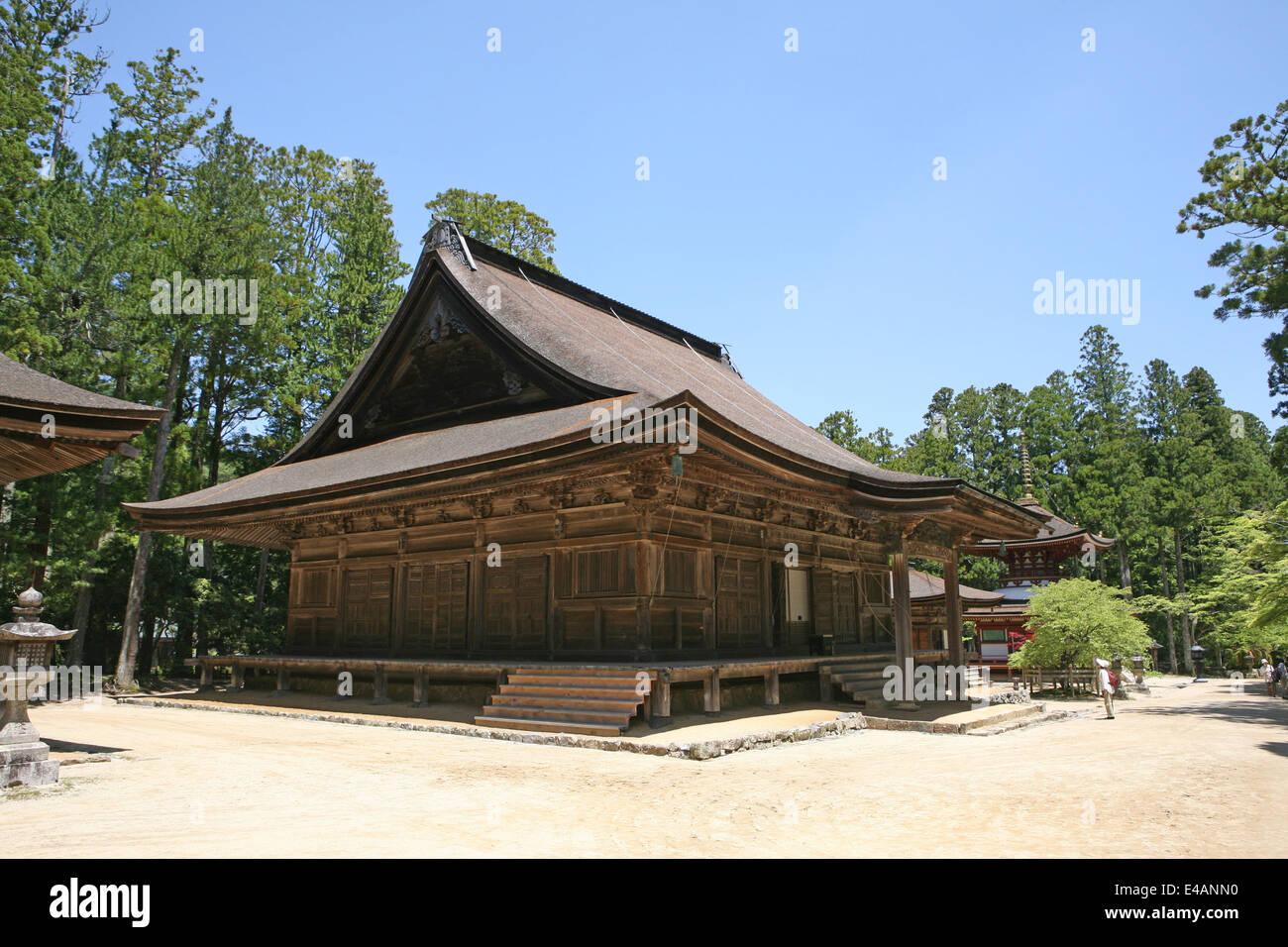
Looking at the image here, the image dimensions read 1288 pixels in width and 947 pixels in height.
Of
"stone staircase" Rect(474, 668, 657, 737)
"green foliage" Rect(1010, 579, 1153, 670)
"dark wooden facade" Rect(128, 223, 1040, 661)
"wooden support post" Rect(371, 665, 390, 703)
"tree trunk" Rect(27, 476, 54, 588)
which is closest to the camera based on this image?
"stone staircase" Rect(474, 668, 657, 737)

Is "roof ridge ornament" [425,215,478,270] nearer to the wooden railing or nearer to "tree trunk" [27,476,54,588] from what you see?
"tree trunk" [27,476,54,588]

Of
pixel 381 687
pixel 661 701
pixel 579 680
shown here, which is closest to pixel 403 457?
pixel 381 687

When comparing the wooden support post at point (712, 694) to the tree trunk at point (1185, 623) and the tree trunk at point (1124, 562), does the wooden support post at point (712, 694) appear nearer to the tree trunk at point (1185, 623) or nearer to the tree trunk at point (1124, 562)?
the tree trunk at point (1124, 562)

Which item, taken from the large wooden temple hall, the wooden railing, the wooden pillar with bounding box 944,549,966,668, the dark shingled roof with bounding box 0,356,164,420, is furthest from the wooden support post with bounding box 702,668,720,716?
the wooden railing

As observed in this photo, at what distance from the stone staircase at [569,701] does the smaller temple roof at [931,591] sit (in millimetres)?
14566

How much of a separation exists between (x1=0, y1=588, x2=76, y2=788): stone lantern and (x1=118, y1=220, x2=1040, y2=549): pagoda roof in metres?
6.03

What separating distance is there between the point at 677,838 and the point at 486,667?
8.62 meters

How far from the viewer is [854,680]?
1573cm

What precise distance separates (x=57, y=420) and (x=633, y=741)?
817cm

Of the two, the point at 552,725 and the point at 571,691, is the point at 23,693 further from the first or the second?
the point at 571,691

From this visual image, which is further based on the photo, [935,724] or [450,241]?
[450,241]

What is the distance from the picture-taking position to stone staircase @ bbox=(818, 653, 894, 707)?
1522 centimetres

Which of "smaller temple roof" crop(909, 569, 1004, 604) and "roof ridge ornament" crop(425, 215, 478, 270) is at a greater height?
"roof ridge ornament" crop(425, 215, 478, 270)

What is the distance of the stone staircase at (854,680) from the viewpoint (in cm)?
1522
